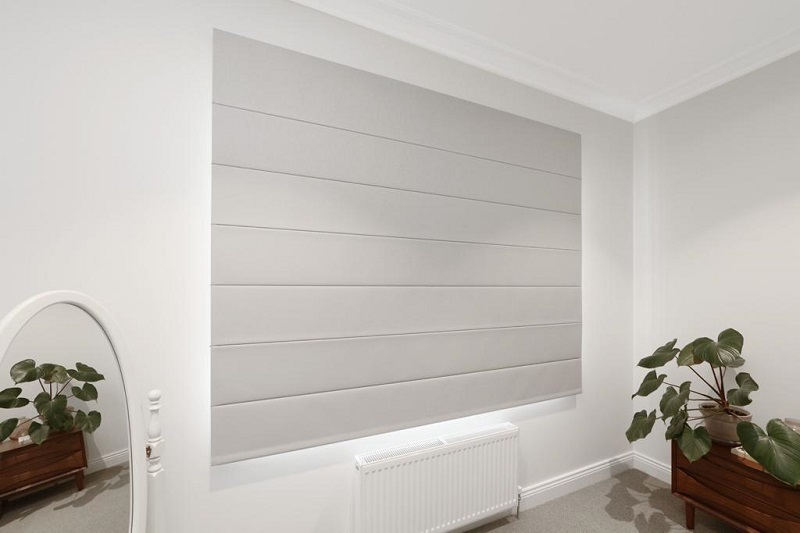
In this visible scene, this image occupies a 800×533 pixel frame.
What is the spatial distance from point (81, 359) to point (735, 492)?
2894 millimetres

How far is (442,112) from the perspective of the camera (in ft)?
6.42

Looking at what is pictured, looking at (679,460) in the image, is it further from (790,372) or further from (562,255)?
(562,255)

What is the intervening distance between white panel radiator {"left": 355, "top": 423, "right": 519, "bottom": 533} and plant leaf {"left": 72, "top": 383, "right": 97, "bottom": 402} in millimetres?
1051

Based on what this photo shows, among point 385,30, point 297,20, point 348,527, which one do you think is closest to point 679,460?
point 348,527

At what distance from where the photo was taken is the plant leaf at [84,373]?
1113 mm

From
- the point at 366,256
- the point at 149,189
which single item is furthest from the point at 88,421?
the point at 366,256

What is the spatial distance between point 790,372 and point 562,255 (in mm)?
1332

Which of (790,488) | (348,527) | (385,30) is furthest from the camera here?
(385,30)

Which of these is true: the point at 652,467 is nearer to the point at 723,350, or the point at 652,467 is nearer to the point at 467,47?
the point at 723,350

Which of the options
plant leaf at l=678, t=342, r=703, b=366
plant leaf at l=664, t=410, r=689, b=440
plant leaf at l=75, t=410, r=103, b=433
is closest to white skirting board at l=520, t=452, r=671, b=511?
plant leaf at l=664, t=410, r=689, b=440

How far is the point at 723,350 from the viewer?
5.98 feet

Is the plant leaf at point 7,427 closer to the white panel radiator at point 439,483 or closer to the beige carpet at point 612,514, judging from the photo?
the white panel radiator at point 439,483

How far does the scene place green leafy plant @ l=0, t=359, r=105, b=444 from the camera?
98cm

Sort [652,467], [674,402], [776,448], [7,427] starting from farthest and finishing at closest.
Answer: [652,467] < [674,402] < [776,448] < [7,427]
